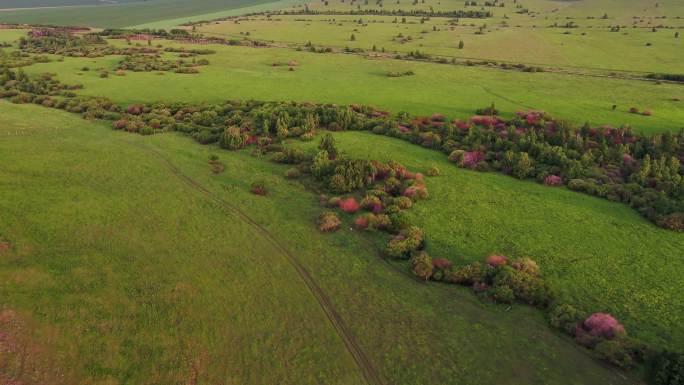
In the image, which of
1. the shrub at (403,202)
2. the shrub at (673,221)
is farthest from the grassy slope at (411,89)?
the shrub at (403,202)

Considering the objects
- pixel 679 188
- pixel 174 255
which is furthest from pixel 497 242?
pixel 174 255

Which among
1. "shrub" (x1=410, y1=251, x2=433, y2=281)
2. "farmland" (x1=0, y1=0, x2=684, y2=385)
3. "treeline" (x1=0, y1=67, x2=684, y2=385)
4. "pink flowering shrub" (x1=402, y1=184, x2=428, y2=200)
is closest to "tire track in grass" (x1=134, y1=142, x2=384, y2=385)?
"farmland" (x1=0, y1=0, x2=684, y2=385)

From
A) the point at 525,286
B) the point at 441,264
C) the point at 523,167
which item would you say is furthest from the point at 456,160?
the point at 525,286

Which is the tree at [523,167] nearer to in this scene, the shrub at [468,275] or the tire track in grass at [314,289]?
the shrub at [468,275]

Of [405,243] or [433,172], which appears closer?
[405,243]

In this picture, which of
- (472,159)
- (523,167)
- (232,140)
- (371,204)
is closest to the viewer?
(371,204)

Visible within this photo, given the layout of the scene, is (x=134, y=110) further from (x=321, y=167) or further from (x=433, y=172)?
(x=433, y=172)

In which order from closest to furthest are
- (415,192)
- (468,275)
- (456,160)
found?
(468,275), (415,192), (456,160)

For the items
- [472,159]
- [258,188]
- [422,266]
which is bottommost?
[422,266]
